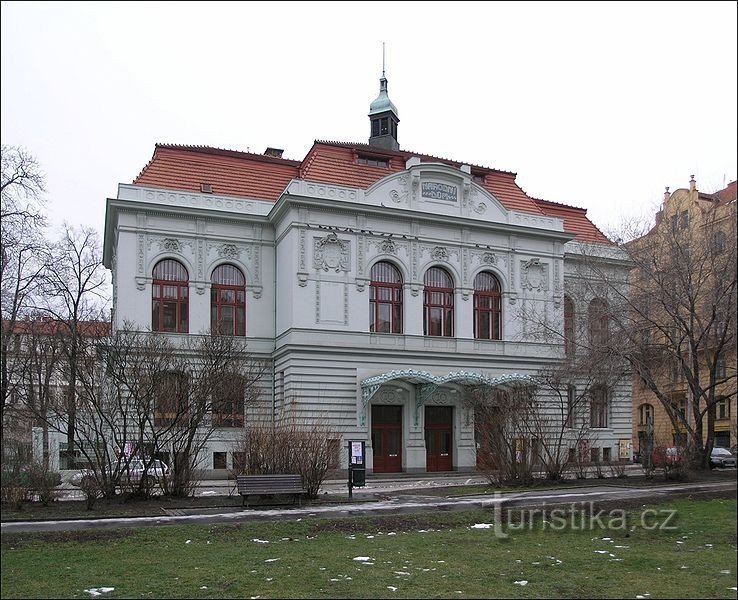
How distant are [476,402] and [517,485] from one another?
11.6 m

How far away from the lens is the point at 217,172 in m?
43.4

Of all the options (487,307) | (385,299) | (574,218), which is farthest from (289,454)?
(574,218)

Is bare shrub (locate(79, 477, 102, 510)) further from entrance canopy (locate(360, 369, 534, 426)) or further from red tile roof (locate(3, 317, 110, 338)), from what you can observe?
entrance canopy (locate(360, 369, 534, 426))

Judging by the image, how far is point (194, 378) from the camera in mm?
23562

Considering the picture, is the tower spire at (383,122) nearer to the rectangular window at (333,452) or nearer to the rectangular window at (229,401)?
the rectangular window at (229,401)

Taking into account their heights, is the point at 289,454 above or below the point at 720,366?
below

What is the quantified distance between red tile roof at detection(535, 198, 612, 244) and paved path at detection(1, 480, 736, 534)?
94.5 feet

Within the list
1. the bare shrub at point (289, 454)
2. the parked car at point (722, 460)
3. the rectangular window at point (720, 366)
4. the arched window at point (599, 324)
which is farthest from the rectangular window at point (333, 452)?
the arched window at point (599, 324)

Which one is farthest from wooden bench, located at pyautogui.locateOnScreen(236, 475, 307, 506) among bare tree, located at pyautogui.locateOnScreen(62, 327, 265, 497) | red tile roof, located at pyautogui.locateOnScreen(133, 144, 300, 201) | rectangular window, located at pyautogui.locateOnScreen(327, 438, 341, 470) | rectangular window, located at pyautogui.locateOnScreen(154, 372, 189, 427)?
red tile roof, located at pyautogui.locateOnScreen(133, 144, 300, 201)

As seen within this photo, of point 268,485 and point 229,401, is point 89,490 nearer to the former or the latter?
point 268,485

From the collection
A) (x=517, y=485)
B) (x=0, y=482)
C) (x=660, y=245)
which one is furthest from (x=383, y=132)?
(x=0, y=482)

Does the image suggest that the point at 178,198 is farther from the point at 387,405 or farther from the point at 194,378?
the point at 194,378

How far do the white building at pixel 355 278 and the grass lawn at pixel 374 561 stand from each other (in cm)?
2245

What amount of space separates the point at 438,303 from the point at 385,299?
10.5 feet
